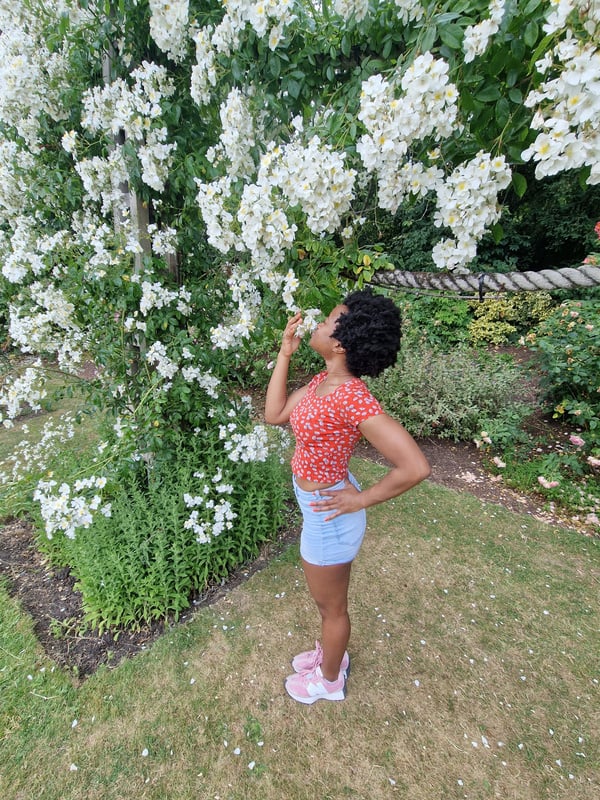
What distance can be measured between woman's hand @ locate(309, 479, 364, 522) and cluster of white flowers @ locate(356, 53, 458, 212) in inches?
39.5

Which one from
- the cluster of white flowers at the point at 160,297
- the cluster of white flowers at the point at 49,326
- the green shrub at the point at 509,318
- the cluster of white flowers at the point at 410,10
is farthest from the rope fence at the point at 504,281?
the green shrub at the point at 509,318

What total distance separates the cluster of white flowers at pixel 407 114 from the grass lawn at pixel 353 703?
224 cm

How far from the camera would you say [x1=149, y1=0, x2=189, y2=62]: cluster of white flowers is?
1.36 meters

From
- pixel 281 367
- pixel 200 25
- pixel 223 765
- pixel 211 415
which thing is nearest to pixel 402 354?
pixel 211 415

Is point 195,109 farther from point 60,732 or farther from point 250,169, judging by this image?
point 60,732

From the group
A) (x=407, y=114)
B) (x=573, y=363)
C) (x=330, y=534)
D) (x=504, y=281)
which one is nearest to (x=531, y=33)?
(x=407, y=114)

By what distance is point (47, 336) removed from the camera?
2365mm

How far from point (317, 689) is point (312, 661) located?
5.5 inches

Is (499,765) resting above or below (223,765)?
below

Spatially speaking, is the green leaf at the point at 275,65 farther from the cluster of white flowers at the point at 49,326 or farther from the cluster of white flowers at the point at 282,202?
the cluster of white flowers at the point at 49,326

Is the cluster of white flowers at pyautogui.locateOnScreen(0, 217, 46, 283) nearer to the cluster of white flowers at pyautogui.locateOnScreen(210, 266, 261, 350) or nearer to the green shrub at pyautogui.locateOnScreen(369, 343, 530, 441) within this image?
the cluster of white flowers at pyautogui.locateOnScreen(210, 266, 261, 350)

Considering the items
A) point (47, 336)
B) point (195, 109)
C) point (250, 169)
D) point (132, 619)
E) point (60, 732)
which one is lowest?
point (60, 732)

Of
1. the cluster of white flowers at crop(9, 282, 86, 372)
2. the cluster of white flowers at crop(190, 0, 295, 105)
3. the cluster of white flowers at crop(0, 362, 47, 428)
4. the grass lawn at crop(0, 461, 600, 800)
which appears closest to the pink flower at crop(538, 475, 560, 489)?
the grass lawn at crop(0, 461, 600, 800)

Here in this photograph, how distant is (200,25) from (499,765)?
3.27m
